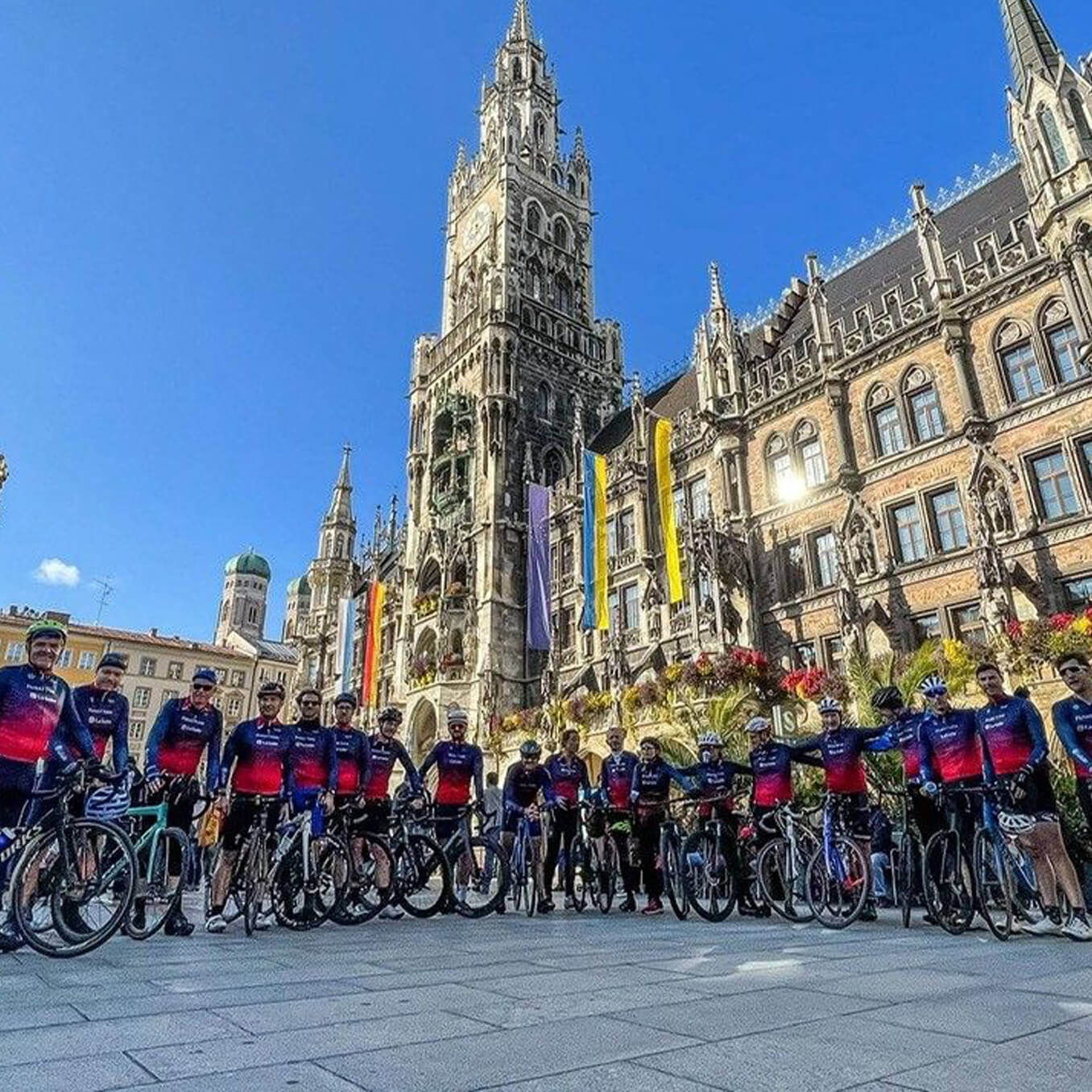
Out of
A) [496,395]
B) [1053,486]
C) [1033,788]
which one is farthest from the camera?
[496,395]

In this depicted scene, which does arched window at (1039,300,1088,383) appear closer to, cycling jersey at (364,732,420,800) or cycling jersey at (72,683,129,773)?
cycling jersey at (364,732,420,800)

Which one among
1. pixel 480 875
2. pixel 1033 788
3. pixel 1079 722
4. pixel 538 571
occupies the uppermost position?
pixel 538 571

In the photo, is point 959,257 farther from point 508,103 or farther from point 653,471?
point 508,103

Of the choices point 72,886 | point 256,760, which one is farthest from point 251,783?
point 72,886

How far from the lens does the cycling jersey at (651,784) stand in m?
9.80

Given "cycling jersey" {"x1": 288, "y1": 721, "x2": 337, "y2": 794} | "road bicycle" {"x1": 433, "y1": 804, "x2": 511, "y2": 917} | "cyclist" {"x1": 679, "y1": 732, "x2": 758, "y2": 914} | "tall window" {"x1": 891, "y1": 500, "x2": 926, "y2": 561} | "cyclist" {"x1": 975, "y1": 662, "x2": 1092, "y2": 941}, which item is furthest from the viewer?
"tall window" {"x1": 891, "y1": 500, "x2": 926, "y2": 561}

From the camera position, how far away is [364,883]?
7.95 m

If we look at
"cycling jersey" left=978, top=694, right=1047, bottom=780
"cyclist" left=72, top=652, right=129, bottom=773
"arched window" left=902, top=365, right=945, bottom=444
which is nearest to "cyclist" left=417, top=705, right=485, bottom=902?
"cyclist" left=72, top=652, right=129, bottom=773

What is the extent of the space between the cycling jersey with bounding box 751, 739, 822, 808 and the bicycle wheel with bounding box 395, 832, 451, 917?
3689 mm

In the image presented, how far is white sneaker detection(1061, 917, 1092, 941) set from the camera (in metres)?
6.18

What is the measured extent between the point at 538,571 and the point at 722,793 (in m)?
22.1

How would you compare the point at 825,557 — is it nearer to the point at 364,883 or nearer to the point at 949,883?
the point at 949,883

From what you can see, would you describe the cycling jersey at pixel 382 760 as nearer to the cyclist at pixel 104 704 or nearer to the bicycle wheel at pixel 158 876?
the bicycle wheel at pixel 158 876

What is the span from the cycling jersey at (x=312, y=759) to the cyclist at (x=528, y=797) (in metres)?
2.52
